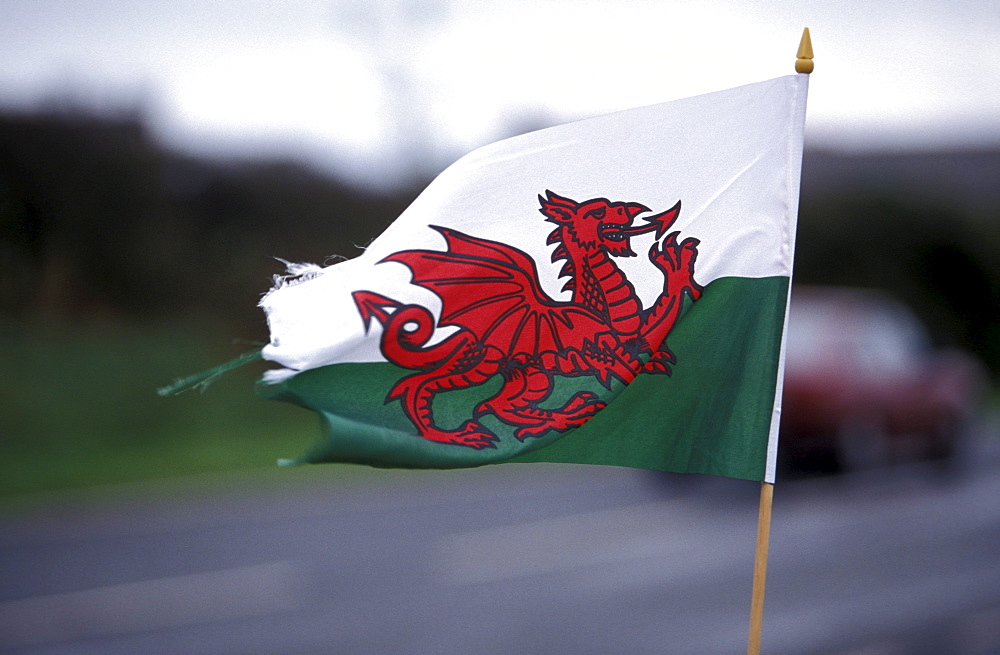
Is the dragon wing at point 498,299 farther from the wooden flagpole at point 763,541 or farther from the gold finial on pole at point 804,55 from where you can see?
the gold finial on pole at point 804,55

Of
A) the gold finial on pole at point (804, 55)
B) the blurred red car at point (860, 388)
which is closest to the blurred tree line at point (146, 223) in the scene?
the blurred red car at point (860, 388)

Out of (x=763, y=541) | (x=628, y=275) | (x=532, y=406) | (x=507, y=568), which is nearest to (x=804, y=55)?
(x=628, y=275)

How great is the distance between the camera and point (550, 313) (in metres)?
3.21

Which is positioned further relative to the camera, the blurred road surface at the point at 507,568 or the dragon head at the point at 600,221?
the blurred road surface at the point at 507,568

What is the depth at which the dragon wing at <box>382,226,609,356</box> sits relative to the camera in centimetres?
312

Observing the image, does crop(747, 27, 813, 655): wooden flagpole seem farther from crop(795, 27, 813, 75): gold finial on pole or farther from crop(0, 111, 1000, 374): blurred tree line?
crop(0, 111, 1000, 374): blurred tree line

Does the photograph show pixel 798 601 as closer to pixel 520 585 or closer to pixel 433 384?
pixel 520 585

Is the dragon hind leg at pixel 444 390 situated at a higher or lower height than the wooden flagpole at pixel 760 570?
higher

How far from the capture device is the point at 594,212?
3.24m

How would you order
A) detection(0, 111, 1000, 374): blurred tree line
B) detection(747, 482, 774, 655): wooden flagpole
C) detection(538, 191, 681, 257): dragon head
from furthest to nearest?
detection(0, 111, 1000, 374): blurred tree line < detection(538, 191, 681, 257): dragon head < detection(747, 482, 774, 655): wooden flagpole

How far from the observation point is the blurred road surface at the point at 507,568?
6746 millimetres

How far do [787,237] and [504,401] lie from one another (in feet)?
3.56

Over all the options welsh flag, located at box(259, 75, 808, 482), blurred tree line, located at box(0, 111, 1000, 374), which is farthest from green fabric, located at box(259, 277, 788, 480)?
blurred tree line, located at box(0, 111, 1000, 374)

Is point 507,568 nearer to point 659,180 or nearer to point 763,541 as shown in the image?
point 763,541
